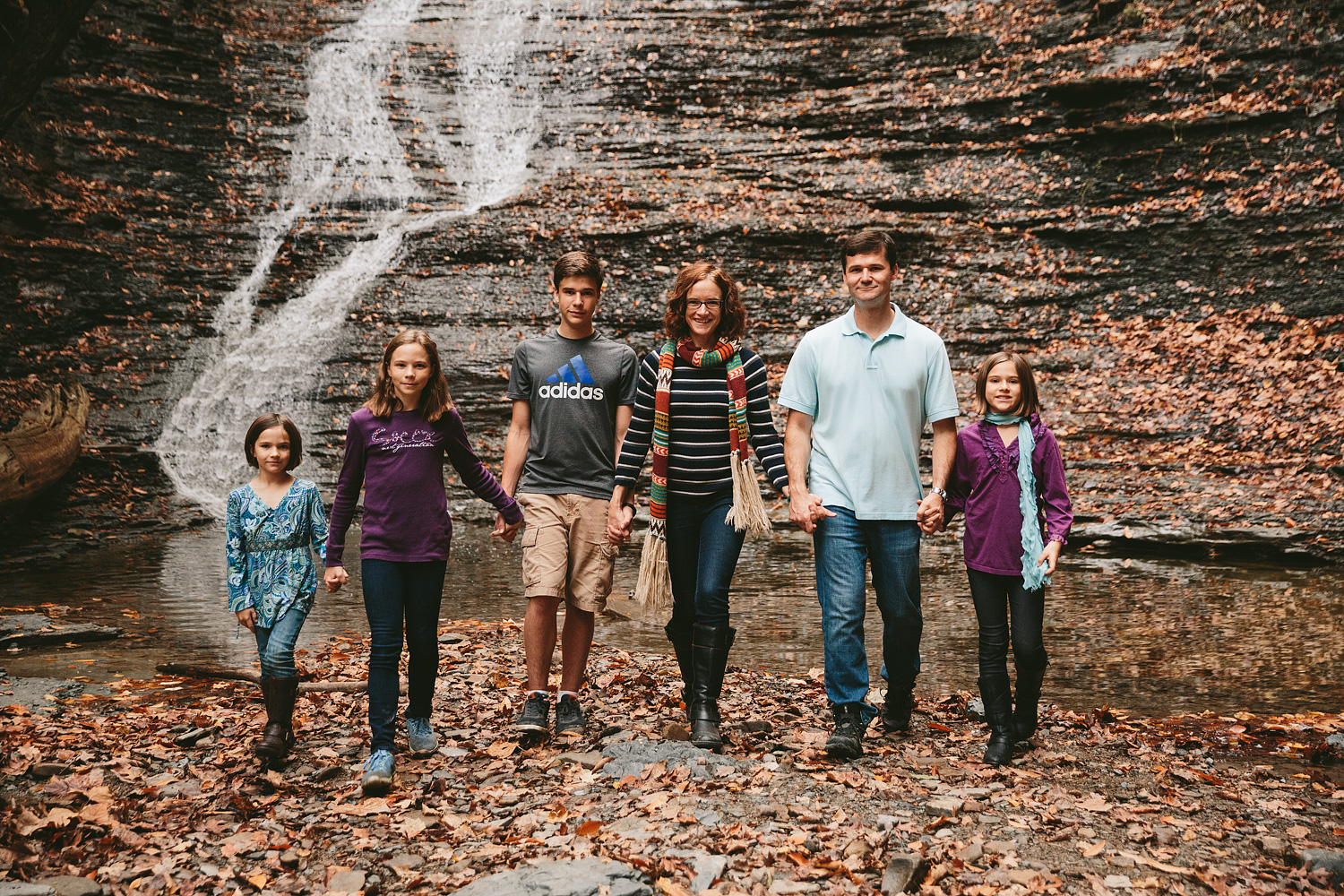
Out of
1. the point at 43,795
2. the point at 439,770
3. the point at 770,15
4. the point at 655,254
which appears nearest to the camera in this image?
the point at 43,795

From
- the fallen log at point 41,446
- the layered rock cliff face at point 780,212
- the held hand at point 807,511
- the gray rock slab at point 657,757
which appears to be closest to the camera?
the gray rock slab at point 657,757

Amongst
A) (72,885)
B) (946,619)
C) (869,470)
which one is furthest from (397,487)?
(946,619)

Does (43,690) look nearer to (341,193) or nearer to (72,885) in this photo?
(72,885)

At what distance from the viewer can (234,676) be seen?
5414 mm

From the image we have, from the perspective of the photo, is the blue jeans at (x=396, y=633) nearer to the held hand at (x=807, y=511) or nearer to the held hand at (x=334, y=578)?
the held hand at (x=334, y=578)

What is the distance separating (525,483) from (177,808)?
1946mm

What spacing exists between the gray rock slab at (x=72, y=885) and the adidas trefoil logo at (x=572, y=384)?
2.57 meters

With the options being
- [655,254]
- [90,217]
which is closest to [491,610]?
[655,254]

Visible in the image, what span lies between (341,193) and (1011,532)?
54.5 feet

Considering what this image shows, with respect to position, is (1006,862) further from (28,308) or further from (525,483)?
(28,308)

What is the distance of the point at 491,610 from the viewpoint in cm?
774

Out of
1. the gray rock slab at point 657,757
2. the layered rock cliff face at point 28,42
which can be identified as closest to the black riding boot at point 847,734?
the gray rock slab at point 657,757

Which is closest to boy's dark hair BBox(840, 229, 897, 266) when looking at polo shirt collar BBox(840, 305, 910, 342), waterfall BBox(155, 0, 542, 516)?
polo shirt collar BBox(840, 305, 910, 342)

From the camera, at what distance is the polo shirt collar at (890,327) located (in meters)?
4.11
